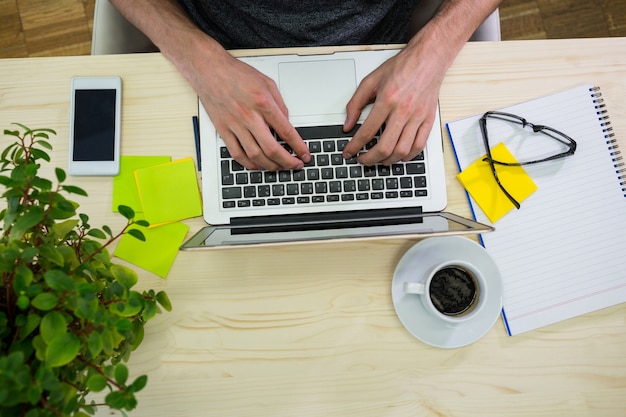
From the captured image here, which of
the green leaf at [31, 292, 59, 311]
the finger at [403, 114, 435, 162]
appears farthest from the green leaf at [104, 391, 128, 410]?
the finger at [403, 114, 435, 162]

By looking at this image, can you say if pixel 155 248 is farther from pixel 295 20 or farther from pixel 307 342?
pixel 295 20

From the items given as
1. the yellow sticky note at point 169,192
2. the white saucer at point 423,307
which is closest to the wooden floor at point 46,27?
the yellow sticky note at point 169,192

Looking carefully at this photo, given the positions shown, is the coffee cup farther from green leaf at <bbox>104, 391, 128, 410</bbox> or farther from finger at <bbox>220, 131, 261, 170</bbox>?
green leaf at <bbox>104, 391, 128, 410</bbox>

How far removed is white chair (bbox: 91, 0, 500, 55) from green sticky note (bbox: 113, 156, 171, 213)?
0.30m

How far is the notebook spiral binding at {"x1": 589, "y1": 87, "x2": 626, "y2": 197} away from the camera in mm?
822

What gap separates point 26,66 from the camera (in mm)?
817

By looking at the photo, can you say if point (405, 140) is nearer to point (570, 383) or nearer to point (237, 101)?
point (237, 101)

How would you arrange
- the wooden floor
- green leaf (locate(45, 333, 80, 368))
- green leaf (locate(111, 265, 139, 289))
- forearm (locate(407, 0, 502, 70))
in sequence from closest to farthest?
green leaf (locate(45, 333, 80, 368)) < green leaf (locate(111, 265, 139, 289)) < forearm (locate(407, 0, 502, 70)) < the wooden floor

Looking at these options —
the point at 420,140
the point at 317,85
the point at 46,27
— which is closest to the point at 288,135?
the point at 317,85

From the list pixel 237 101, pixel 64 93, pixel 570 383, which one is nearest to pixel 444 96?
pixel 237 101

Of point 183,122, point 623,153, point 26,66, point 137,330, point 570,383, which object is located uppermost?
point 26,66

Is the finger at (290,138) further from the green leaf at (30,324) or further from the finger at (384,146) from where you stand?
the green leaf at (30,324)

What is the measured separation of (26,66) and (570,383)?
107 cm

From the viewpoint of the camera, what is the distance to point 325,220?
0.77 metres
